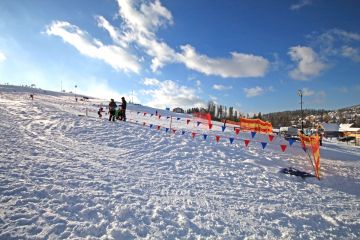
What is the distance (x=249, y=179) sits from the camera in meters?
12.3

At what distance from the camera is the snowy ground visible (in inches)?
279

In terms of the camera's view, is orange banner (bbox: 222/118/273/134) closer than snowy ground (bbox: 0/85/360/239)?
No

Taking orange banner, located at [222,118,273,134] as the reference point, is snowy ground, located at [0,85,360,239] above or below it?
below

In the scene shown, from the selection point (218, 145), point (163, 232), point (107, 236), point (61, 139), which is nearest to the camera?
point (107, 236)

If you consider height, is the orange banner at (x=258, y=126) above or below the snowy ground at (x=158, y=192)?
above

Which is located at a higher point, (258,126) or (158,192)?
(258,126)

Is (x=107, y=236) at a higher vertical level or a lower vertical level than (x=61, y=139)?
lower

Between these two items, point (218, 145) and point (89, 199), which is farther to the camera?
point (218, 145)

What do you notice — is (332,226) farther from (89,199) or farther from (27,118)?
(27,118)

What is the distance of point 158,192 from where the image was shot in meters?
9.42

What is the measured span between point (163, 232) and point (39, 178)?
5129 mm

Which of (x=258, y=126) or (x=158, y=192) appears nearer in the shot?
(x=158, y=192)

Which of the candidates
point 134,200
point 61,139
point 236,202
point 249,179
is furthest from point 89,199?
point 61,139

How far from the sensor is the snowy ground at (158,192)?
7098mm
